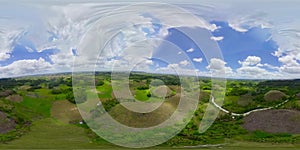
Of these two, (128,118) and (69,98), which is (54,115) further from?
(128,118)

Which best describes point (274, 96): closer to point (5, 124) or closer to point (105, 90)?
point (105, 90)

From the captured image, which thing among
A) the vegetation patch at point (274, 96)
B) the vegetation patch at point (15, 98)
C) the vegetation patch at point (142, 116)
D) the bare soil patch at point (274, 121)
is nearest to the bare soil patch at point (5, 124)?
the vegetation patch at point (15, 98)

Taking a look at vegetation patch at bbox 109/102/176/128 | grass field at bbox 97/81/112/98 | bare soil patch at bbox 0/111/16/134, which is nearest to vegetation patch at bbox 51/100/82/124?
grass field at bbox 97/81/112/98

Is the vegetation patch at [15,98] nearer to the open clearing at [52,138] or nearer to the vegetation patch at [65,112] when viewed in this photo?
the vegetation patch at [65,112]

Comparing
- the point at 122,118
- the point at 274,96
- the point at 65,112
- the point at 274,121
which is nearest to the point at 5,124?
the point at 65,112

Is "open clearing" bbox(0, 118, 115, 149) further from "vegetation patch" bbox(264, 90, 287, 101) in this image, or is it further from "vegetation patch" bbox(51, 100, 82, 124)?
"vegetation patch" bbox(264, 90, 287, 101)

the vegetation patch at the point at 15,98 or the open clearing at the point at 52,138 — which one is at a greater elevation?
the vegetation patch at the point at 15,98
